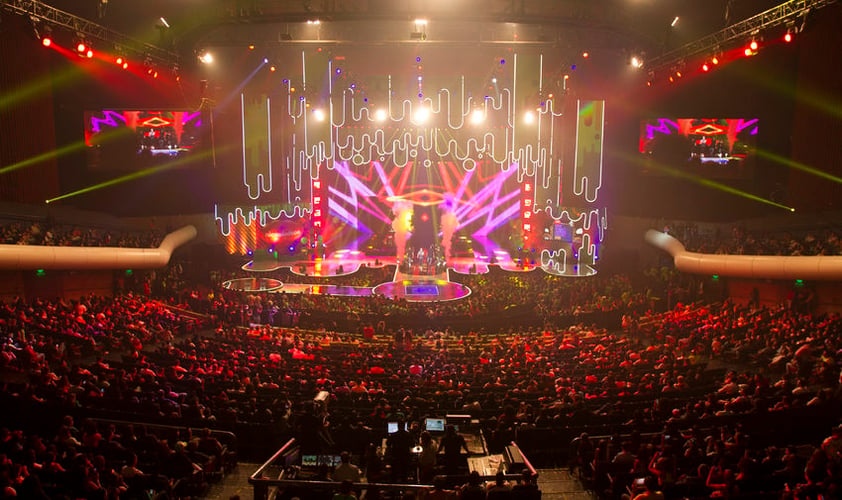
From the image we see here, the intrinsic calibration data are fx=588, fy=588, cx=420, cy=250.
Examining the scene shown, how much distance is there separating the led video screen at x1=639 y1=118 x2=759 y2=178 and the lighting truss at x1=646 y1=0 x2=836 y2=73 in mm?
4456

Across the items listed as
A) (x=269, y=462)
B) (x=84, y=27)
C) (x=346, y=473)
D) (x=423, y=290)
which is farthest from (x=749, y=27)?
(x=84, y=27)

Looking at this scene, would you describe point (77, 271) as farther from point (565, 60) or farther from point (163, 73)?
point (565, 60)

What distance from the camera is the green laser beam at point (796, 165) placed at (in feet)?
73.5

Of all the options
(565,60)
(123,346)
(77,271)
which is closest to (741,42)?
(565,60)

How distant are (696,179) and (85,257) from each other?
26.7 m

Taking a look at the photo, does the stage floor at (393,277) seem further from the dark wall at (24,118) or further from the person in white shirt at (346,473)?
the person in white shirt at (346,473)

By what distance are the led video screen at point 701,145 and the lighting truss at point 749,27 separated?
4.46m

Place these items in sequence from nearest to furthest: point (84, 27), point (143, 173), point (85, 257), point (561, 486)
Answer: point (561, 486)
point (84, 27)
point (85, 257)
point (143, 173)

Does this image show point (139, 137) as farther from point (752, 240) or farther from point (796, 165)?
point (796, 165)

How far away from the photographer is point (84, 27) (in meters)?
19.1

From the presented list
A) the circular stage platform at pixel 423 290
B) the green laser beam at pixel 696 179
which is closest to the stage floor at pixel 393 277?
the circular stage platform at pixel 423 290

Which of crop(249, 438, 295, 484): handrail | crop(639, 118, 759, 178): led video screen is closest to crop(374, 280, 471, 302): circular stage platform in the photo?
crop(639, 118, 759, 178): led video screen

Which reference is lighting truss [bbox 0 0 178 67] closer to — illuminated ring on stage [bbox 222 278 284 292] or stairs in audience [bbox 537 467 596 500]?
illuminated ring on stage [bbox 222 278 284 292]

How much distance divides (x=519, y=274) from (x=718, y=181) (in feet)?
33.8
